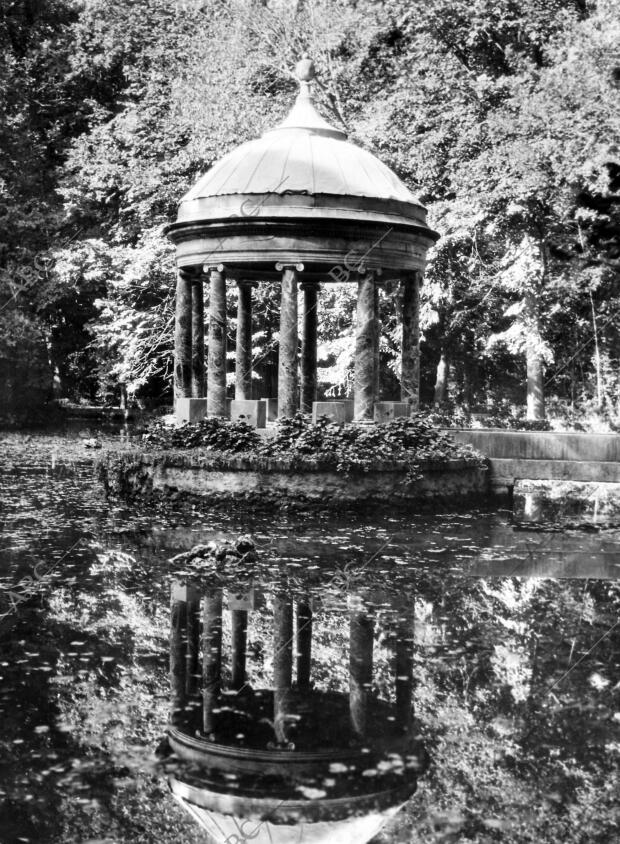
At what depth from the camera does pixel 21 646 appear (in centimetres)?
732

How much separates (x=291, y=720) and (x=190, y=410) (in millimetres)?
13153

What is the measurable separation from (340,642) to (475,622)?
1278 millimetres

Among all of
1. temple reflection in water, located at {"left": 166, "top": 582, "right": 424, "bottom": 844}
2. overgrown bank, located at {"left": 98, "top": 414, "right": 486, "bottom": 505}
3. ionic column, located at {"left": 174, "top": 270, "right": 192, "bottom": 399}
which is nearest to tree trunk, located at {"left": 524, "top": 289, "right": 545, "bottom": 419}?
ionic column, located at {"left": 174, "top": 270, "right": 192, "bottom": 399}

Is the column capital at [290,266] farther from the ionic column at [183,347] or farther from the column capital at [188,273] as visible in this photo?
the ionic column at [183,347]

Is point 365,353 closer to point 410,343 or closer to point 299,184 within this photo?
point 410,343

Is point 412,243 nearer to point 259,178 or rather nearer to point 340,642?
point 259,178

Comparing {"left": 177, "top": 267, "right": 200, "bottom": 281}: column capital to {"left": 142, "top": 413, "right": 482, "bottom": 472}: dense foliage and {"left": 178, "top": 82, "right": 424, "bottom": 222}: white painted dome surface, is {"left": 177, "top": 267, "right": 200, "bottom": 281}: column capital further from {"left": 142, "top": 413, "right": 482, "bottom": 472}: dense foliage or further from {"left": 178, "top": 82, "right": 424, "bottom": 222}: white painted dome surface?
{"left": 142, "top": 413, "right": 482, "bottom": 472}: dense foliage

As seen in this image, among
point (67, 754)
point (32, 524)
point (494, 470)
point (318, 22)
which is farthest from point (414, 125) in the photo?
point (67, 754)

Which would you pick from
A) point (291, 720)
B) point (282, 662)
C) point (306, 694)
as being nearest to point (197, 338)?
point (282, 662)

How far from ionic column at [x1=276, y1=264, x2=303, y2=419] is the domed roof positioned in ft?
3.86

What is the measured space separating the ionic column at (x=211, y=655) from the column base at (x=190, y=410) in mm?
9365

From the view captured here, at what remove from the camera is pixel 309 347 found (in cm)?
2172

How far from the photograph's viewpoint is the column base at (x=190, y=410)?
18.7 meters

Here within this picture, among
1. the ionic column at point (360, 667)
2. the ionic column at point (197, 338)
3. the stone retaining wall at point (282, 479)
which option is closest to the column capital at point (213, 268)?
the ionic column at point (197, 338)
